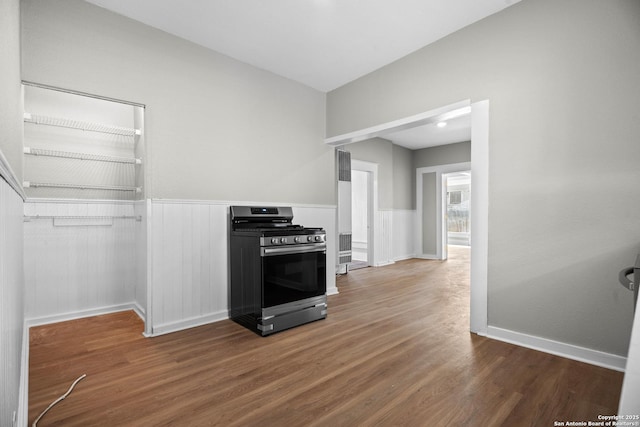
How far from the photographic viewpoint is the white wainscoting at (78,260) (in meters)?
3.04

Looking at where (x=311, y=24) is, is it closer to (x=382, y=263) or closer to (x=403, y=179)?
(x=382, y=263)

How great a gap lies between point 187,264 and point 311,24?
249cm

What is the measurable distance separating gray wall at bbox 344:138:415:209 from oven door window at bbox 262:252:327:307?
335 cm

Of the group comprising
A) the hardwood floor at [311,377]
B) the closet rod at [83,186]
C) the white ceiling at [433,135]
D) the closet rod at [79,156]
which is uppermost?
the white ceiling at [433,135]

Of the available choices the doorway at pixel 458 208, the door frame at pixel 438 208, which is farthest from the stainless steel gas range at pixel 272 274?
the doorway at pixel 458 208

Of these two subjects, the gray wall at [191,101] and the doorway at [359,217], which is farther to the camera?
the doorway at [359,217]

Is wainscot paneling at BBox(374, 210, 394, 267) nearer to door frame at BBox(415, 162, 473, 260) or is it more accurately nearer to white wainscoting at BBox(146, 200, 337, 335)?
door frame at BBox(415, 162, 473, 260)

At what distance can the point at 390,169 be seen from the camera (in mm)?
6961

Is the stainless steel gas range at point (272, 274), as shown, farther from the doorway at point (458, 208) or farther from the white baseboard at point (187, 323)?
the doorway at point (458, 208)

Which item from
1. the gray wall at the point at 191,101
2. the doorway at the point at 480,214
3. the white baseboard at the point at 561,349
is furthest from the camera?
the doorway at the point at 480,214

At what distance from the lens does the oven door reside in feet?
9.04

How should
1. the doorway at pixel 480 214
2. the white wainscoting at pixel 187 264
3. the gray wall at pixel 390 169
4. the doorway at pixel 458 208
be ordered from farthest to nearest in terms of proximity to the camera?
the doorway at pixel 458 208, the gray wall at pixel 390 169, the white wainscoting at pixel 187 264, the doorway at pixel 480 214

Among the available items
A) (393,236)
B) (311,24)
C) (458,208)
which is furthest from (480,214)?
(458,208)

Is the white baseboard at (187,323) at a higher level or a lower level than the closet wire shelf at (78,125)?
lower
